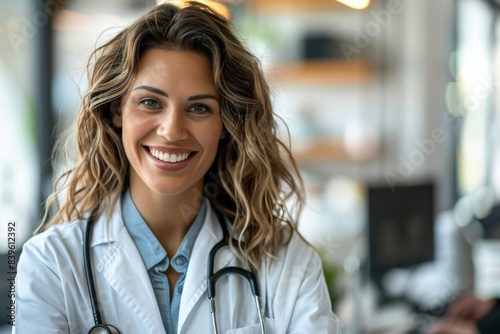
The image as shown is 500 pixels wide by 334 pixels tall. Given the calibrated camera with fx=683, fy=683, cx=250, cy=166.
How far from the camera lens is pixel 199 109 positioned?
116cm

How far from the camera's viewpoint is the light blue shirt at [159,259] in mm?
1219

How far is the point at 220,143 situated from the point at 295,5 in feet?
10.6

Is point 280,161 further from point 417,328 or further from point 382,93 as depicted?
point 382,93

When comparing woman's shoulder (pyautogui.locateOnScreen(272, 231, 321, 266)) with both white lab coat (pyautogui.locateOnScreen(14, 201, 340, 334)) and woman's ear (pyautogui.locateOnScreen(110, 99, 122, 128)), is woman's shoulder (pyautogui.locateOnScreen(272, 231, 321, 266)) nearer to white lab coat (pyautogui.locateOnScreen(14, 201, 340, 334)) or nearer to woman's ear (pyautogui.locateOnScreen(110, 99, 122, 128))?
white lab coat (pyautogui.locateOnScreen(14, 201, 340, 334))

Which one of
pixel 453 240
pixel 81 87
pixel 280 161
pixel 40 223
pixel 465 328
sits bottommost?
pixel 465 328

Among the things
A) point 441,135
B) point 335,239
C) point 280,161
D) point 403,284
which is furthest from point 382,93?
point 280,161

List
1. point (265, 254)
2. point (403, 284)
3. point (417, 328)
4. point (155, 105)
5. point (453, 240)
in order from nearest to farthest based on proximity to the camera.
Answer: point (155, 105) → point (265, 254) → point (417, 328) → point (403, 284) → point (453, 240)

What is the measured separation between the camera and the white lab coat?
113 centimetres

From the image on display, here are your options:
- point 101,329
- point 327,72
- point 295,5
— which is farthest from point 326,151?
point 101,329

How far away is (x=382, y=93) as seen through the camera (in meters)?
4.32

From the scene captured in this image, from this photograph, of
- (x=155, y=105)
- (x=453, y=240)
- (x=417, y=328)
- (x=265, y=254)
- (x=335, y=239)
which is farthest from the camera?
(x=335, y=239)

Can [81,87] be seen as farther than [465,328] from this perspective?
No

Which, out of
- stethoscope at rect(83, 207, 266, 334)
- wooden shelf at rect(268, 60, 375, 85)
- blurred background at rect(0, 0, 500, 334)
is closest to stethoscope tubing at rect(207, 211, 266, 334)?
stethoscope at rect(83, 207, 266, 334)

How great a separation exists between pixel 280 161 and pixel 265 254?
0.18m
